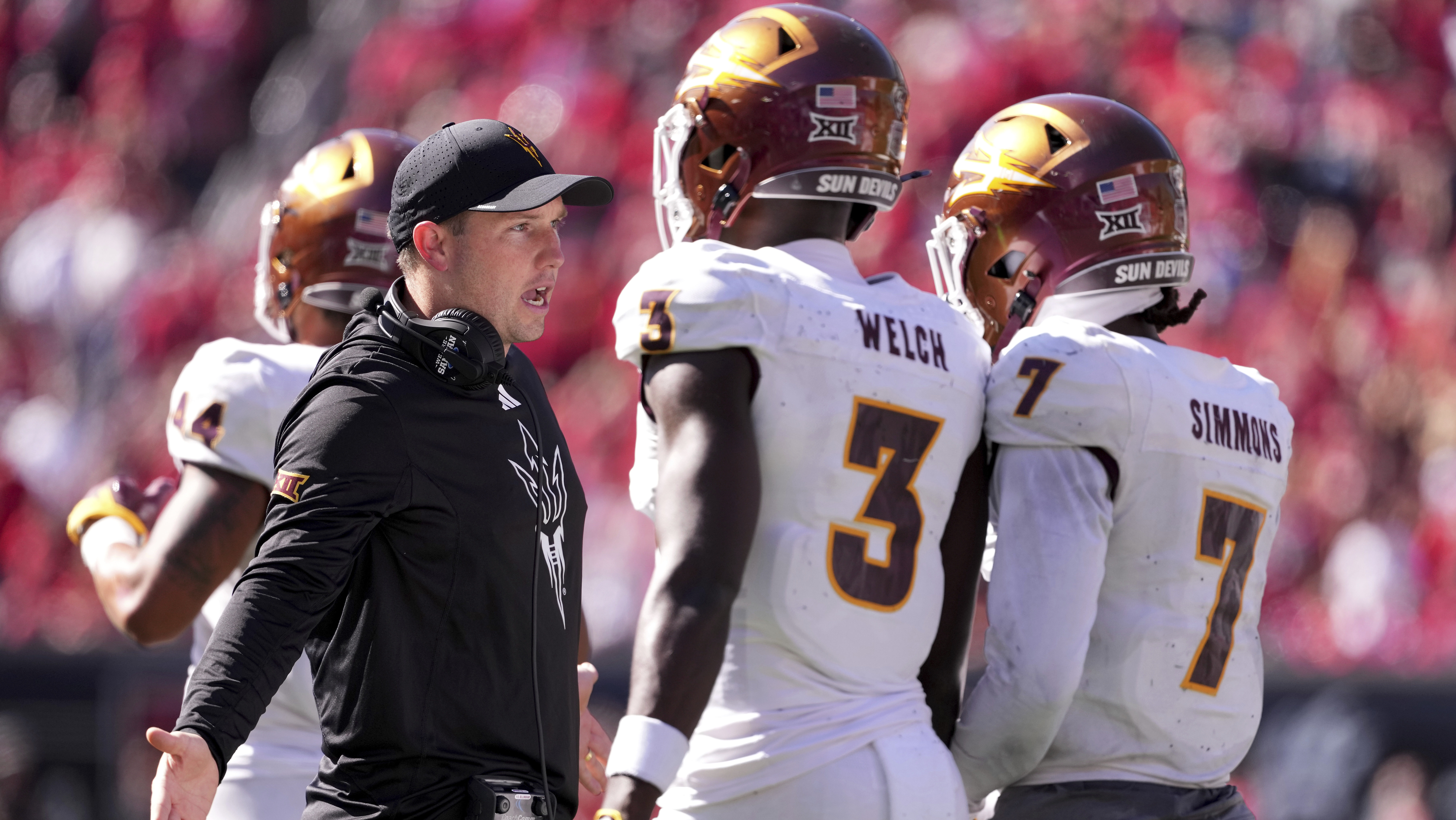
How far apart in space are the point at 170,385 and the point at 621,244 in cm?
304

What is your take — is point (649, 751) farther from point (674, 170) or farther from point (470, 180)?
point (674, 170)

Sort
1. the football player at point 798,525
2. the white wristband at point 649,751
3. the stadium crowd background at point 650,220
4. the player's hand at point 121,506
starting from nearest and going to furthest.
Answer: the white wristband at point 649,751 < the football player at point 798,525 < the player's hand at point 121,506 < the stadium crowd background at point 650,220

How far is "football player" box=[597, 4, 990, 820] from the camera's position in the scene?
7.69ft

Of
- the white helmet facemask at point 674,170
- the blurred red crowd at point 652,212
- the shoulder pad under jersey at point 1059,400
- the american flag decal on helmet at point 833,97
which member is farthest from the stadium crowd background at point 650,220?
the american flag decal on helmet at point 833,97

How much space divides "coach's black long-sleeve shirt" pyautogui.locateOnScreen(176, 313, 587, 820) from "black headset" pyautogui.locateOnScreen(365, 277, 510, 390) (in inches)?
0.7

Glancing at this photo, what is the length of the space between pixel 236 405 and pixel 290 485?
3.94ft

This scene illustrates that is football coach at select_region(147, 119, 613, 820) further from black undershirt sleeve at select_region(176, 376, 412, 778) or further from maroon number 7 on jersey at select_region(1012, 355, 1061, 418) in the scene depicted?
maroon number 7 on jersey at select_region(1012, 355, 1061, 418)

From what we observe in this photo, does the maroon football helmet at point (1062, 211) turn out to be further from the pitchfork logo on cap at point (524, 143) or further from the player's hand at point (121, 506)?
the player's hand at point (121, 506)

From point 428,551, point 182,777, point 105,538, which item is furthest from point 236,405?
point 182,777

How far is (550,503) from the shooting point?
7.74ft

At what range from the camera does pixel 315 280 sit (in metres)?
3.55

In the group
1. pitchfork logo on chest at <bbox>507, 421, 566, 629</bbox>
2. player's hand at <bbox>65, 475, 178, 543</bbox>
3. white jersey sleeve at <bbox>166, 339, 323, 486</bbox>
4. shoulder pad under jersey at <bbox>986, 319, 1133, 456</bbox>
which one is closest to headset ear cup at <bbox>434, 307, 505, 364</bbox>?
pitchfork logo on chest at <bbox>507, 421, 566, 629</bbox>

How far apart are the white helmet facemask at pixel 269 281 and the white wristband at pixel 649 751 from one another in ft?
5.79

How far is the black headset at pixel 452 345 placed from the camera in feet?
7.34
